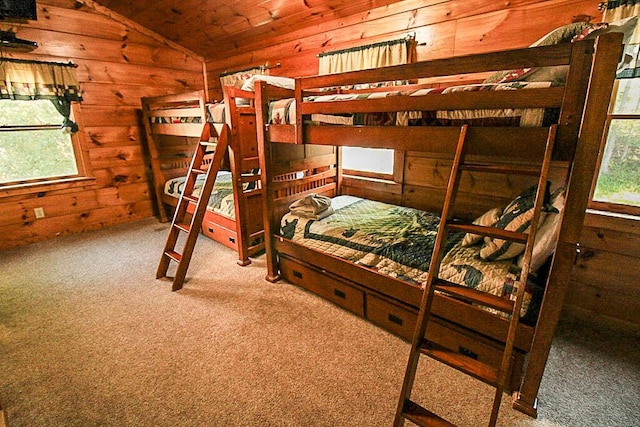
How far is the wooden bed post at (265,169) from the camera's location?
2.31m

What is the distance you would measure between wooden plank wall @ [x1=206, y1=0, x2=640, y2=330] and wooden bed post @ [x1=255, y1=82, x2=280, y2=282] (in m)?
1.17

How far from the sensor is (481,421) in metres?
1.42

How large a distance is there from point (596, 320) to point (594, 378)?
626mm

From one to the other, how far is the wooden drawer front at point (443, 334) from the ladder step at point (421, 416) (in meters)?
0.50

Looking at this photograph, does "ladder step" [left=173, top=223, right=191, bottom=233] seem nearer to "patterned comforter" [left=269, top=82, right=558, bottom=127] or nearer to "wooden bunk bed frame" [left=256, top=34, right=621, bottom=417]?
"wooden bunk bed frame" [left=256, top=34, right=621, bottom=417]

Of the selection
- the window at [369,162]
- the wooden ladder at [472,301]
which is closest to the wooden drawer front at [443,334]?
the wooden ladder at [472,301]

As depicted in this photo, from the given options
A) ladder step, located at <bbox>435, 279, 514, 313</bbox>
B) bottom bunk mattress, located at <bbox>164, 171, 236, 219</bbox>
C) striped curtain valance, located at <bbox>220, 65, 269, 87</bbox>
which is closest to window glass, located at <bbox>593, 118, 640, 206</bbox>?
ladder step, located at <bbox>435, 279, 514, 313</bbox>

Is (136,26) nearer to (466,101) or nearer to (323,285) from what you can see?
(323,285)

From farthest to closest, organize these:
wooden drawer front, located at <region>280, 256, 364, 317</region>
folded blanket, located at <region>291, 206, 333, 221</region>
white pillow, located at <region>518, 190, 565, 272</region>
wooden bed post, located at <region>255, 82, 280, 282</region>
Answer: folded blanket, located at <region>291, 206, 333, 221</region>
wooden bed post, located at <region>255, 82, 280, 282</region>
wooden drawer front, located at <region>280, 256, 364, 317</region>
white pillow, located at <region>518, 190, 565, 272</region>

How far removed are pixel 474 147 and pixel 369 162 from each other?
1.94 metres

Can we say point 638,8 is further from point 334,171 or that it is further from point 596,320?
point 334,171

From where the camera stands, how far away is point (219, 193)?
337 cm

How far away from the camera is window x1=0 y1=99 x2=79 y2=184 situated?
3367mm

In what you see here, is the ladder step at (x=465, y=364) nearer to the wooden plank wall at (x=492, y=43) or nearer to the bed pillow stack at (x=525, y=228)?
the bed pillow stack at (x=525, y=228)
